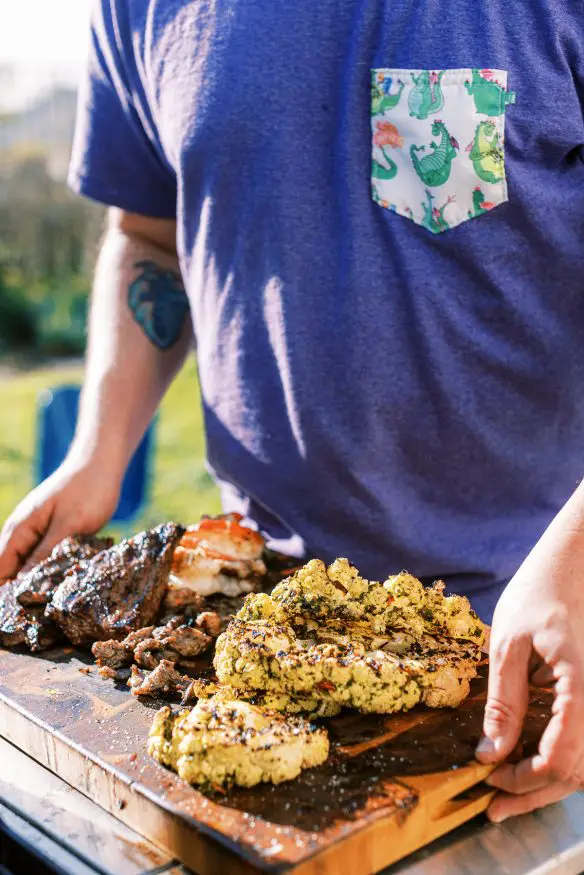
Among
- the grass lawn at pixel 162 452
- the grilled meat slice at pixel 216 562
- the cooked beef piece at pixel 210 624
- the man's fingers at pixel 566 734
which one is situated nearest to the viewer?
the man's fingers at pixel 566 734

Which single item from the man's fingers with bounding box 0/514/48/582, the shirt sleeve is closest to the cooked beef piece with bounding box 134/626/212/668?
the man's fingers with bounding box 0/514/48/582

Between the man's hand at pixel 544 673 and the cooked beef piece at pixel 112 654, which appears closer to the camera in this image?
the man's hand at pixel 544 673

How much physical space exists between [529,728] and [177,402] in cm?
984

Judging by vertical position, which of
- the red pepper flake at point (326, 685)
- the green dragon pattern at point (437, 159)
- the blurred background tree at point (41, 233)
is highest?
the green dragon pattern at point (437, 159)

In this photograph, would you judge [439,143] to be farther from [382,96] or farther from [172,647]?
[172,647]

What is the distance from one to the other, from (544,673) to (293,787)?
0.50m

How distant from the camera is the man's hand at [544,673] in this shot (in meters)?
1.49

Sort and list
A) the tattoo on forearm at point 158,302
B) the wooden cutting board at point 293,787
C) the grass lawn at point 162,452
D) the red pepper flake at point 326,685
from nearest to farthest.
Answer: the wooden cutting board at point 293,787, the red pepper flake at point 326,685, the tattoo on forearm at point 158,302, the grass lawn at point 162,452

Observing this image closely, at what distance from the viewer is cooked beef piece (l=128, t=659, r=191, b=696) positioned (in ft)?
6.07

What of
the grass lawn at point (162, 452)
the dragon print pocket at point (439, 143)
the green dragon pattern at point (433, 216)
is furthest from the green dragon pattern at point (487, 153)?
the grass lawn at point (162, 452)

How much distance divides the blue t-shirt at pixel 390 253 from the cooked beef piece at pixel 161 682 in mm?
786

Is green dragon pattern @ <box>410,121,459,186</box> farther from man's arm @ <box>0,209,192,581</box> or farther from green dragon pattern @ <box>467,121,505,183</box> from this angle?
man's arm @ <box>0,209,192,581</box>

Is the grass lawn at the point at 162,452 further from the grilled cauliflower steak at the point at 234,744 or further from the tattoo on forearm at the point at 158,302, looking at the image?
the grilled cauliflower steak at the point at 234,744

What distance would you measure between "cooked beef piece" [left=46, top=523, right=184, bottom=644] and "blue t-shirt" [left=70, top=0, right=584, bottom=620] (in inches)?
18.9
